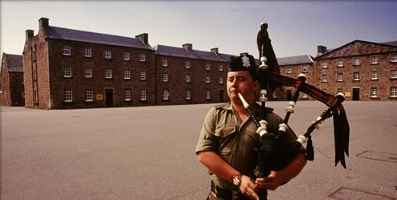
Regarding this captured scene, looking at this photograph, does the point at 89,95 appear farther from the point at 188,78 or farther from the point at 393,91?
the point at 393,91

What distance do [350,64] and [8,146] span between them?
5370 cm

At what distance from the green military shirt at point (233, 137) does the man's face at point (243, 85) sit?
0.12 meters

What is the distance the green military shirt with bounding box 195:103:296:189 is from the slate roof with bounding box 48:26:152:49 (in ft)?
114

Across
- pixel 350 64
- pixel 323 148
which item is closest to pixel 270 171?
pixel 323 148

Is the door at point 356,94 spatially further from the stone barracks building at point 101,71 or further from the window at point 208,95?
the stone barracks building at point 101,71


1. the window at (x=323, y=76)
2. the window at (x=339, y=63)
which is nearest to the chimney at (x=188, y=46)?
the window at (x=323, y=76)

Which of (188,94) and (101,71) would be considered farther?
(188,94)

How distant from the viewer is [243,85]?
1966 mm

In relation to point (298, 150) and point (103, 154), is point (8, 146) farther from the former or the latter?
point (298, 150)

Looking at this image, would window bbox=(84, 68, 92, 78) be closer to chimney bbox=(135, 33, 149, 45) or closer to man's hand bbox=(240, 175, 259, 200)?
chimney bbox=(135, 33, 149, 45)

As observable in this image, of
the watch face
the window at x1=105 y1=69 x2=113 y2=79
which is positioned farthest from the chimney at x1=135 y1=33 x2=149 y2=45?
the watch face

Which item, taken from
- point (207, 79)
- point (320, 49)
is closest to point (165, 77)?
point (207, 79)

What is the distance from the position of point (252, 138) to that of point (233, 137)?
15 cm

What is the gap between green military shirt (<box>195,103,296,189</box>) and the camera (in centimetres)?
192
